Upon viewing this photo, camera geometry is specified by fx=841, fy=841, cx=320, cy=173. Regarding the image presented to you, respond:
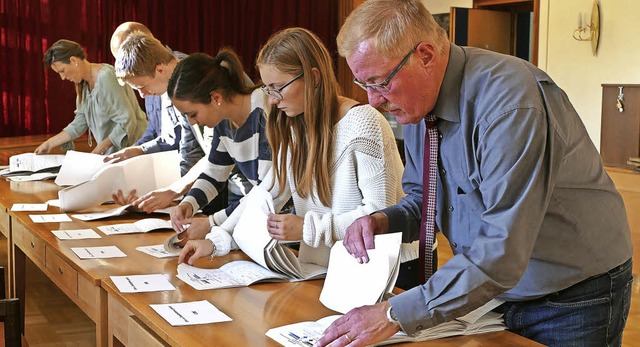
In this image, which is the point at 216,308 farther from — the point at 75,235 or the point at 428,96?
the point at 75,235

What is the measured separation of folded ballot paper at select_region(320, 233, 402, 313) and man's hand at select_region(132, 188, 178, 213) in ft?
5.06

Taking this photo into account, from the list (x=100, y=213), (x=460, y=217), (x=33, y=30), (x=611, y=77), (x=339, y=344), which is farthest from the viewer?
(x=33, y=30)

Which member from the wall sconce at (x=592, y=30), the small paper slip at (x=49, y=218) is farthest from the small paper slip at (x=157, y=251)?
the wall sconce at (x=592, y=30)

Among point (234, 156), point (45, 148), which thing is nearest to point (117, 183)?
point (234, 156)

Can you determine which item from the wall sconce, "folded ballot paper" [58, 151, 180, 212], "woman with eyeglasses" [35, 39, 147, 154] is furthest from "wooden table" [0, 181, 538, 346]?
the wall sconce

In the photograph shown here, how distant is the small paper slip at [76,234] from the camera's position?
3.20 meters

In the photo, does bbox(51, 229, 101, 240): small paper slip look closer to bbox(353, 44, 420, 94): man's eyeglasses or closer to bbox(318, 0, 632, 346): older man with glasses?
bbox(318, 0, 632, 346): older man with glasses

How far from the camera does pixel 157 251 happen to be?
115 inches

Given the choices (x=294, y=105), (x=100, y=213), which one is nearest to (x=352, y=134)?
(x=294, y=105)

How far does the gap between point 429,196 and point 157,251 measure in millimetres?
1297

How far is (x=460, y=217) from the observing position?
6.07 ft

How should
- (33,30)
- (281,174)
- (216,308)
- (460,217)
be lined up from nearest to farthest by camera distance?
(460,217) < (216,308) < (281,174) < (33,30)

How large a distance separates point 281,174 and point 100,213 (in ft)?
4.37

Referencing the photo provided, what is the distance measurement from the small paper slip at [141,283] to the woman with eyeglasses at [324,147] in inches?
13.9
